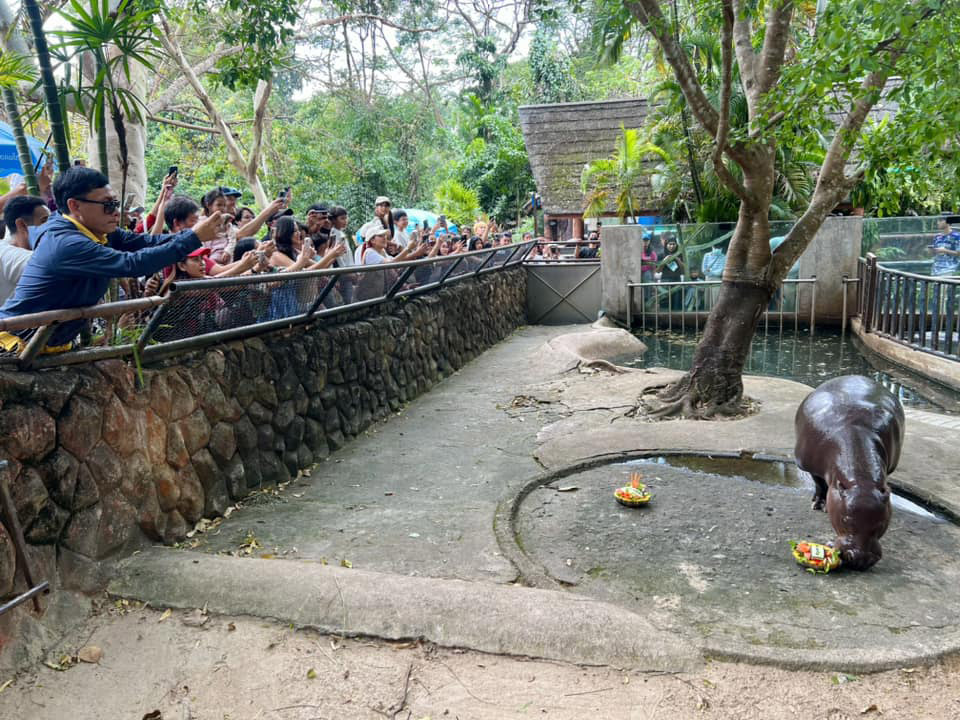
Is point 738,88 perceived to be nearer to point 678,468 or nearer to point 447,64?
point 678,468

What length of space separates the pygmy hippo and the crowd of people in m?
3.51

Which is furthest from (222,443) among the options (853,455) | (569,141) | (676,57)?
(569,141)

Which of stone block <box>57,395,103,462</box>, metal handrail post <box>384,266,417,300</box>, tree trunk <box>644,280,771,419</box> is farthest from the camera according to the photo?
metal handrail post <box>384,266,417,300</box>

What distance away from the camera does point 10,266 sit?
3.95m

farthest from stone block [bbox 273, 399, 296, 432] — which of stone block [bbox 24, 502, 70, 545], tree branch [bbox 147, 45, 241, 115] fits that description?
tree branch [bbox 147, 45, 241, 115]

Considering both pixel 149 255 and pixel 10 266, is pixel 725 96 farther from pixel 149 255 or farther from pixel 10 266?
pixel 10 266

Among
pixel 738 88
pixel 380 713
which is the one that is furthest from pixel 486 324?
Result: pixel 380 713

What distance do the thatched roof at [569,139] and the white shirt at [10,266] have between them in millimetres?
14649

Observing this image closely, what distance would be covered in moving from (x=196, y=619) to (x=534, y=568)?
174cm

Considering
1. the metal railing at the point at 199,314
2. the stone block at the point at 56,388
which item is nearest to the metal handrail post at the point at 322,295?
the metal railing at the point at 199,314

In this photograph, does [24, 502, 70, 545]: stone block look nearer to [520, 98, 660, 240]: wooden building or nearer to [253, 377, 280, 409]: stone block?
[253, 377, 280, 409]: stone block

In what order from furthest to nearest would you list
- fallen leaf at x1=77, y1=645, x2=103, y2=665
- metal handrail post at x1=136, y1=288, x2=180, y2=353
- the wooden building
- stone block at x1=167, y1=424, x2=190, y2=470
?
the wooden building
stone block at x1=167, y1=424, x2=190, y2=470
metal handrail post at x1=136, y1=288, x2=180, y2=353
fallen leaf at x1=77, y1=645, x2=103, y2=665

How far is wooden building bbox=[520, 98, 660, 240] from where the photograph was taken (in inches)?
701

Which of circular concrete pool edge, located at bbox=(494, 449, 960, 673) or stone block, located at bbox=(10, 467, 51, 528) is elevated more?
stone block, located at bbox=(10, 467, 51, 528)
